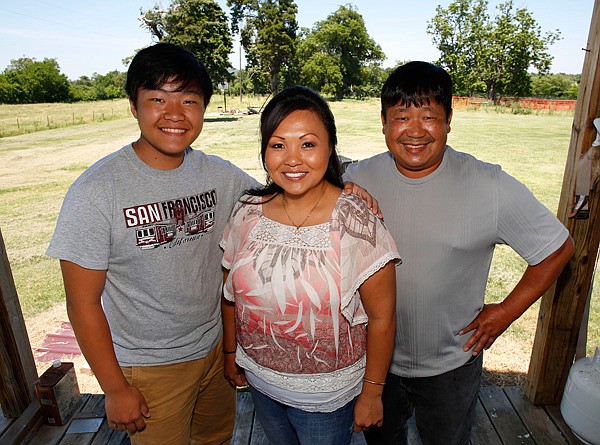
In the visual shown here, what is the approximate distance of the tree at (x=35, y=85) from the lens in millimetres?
44562

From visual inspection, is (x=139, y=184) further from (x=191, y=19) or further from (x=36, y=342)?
(x=191, y=19)

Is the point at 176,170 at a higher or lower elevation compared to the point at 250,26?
lower

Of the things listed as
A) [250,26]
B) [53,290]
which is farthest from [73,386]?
[250,26]

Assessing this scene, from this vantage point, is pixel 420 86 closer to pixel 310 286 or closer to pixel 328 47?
pixel 310 286

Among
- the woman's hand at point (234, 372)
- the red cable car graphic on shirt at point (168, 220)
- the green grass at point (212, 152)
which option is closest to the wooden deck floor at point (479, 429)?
the woman's hand at point (234, 372)

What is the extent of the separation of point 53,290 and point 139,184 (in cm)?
457

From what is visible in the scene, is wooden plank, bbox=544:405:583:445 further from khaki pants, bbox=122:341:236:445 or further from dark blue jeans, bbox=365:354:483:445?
khaki pants, bbox=122:341:236:445

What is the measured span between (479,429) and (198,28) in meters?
25.7

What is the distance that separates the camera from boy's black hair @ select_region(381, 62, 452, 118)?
5.39ft

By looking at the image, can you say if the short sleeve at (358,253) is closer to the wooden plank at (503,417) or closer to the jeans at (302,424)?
the jeans at (302,424)

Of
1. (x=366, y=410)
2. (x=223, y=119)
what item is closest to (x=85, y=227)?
(x=366, y=410)

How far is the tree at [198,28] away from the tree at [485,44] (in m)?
18.5

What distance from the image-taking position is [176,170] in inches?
67.1

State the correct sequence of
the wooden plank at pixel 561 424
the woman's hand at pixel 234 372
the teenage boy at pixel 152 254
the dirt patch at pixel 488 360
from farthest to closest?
the dirt patch at pixel 488 360
the wooden plank at pixel 561 424
the woman's hand at pixel 234 372
the teenage boy at pixel 152 254
